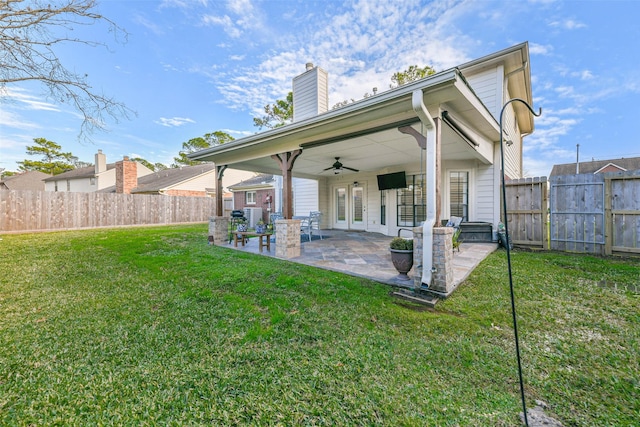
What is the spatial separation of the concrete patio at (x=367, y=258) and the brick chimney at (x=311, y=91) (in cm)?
620

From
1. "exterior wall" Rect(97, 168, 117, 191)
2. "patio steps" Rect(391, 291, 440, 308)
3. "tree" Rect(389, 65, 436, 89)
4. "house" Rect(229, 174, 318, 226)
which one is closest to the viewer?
"patio steps" Rect(391, 291, 440, 308)

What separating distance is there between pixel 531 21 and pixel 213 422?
1209 centimetres

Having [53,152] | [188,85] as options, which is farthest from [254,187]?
[53,152]

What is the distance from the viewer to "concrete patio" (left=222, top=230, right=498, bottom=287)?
4.25 m

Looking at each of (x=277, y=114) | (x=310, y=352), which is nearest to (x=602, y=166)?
(x=277, y=114)

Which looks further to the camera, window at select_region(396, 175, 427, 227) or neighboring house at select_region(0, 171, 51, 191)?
neighboring house at select_region(0, 171, 51, 191)

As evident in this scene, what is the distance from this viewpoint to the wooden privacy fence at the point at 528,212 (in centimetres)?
640

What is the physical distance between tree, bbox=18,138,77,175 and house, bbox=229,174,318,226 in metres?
27.4

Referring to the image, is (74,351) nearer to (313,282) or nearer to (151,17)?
(313,282)

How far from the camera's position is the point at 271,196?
1527 cm

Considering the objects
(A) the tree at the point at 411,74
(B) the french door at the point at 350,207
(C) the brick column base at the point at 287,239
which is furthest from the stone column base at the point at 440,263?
(A) the tree at the point at 411,74

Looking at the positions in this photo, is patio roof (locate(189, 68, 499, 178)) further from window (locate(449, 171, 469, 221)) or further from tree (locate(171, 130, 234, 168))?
tree (locate(171, 130, 234, 168))

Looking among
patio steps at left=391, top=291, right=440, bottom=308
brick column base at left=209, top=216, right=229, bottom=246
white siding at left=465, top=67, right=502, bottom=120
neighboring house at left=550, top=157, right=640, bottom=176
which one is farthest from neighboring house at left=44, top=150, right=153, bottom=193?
neighboring house at left=550, top=157, right=640, bottom=176

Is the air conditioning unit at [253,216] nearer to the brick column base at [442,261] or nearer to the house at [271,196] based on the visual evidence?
the house at [271,196]
